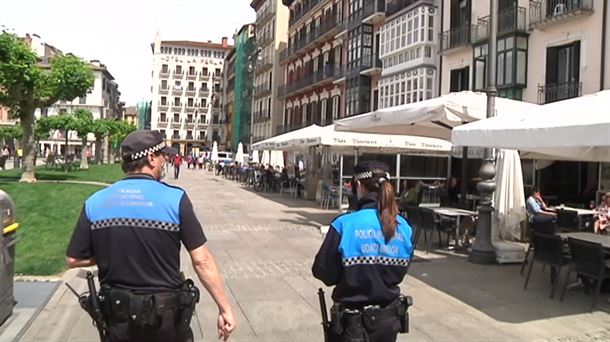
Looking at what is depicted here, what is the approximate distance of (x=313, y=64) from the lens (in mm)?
49156

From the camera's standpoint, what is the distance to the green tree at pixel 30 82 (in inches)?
811

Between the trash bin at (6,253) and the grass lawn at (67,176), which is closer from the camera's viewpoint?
the trash bin at (6,253)

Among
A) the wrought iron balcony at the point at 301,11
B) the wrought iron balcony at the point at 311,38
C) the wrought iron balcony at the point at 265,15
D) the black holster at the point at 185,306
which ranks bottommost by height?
the black holster at the point at 185,306

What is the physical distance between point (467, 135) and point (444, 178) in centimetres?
1646

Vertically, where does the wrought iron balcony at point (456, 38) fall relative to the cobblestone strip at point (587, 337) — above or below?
above

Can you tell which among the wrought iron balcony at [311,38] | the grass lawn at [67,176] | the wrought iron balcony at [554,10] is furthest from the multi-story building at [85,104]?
the wrought iron balcony at [554,10]

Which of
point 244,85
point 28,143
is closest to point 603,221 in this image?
point 28,143

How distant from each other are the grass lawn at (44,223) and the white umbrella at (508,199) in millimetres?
7216

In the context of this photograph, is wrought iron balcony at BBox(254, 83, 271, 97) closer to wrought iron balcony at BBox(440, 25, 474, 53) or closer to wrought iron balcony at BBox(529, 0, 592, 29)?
wrought iron balcony at BBox(440, 25, 474, 53)

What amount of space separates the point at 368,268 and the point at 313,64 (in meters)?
47.1

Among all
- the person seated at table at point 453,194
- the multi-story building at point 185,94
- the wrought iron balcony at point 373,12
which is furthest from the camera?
the multi-story building at point 185,94

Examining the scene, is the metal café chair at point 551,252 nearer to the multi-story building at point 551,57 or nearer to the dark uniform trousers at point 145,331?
the dark uniform trousers at point 145,331

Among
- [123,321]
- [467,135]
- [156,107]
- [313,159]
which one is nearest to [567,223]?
[467,135]

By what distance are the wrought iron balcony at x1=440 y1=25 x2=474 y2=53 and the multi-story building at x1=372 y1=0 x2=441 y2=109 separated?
85cm
